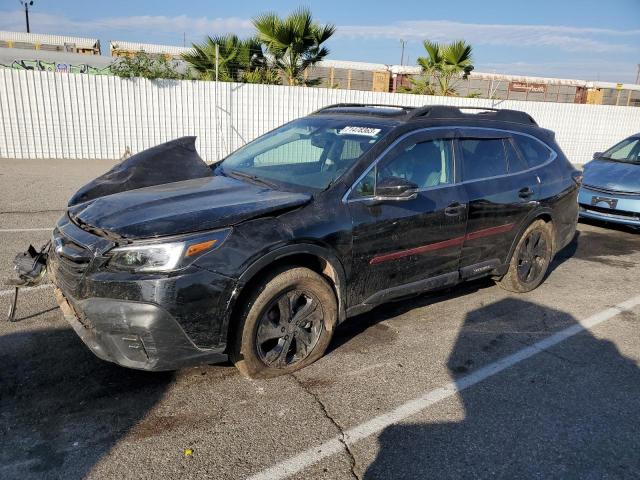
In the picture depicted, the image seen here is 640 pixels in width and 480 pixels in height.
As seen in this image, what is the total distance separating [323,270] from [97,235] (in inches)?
58.5

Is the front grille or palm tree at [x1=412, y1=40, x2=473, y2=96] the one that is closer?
the front grille

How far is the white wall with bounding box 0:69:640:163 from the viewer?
12273 millimetres

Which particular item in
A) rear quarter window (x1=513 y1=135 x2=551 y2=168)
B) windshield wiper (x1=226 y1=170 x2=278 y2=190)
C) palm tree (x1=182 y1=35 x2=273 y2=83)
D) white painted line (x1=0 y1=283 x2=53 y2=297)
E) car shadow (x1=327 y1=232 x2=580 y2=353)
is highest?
palm tree (x1=182 y1=35 x2=273 y2=83)

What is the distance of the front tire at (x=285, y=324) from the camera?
125 inches

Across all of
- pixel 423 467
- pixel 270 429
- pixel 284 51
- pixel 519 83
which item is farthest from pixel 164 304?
pixel 519 83

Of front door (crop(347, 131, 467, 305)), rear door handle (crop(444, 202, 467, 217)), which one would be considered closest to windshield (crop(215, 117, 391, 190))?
front door (crop(347, 131, 467, 305))

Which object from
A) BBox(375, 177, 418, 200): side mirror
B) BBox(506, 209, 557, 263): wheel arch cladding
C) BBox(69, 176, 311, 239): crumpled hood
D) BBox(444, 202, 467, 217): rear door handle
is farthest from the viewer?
BBox(506, 209, 557, 263): wheel arch cladding

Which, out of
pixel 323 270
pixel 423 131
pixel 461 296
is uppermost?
pixel 423 131

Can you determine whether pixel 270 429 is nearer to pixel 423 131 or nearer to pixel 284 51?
pixel 423 131

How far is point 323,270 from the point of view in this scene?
11.6ft

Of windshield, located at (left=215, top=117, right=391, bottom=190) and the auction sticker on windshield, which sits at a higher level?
the auction sticker on windshield

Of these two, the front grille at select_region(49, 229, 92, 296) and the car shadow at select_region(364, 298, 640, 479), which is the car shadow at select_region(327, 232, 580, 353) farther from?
the front grille at select_region(49, 229, 92, 296)

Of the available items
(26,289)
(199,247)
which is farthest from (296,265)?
(26,289)

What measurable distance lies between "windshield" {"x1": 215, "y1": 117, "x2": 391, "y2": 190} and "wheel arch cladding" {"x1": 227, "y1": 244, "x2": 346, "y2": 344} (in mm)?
525
